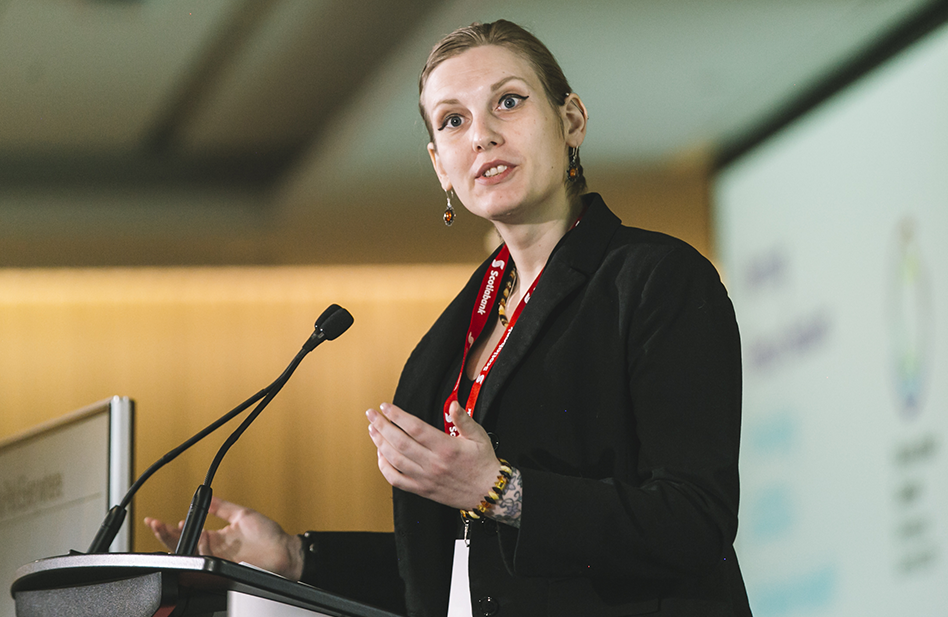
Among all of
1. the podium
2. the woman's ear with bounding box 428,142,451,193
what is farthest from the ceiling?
the podium

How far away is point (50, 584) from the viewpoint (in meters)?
1.04

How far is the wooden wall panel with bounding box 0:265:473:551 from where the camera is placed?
629 centimetres

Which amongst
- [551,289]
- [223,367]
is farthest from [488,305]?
[223,367]

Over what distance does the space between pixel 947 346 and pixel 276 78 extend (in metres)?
3.23

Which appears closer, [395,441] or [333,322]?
[395,441]

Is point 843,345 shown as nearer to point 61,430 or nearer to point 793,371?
point 793,371

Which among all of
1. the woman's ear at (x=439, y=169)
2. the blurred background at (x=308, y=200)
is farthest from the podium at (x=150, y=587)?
the blurred background at (x=308, y=200)

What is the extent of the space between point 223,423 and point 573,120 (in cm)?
78

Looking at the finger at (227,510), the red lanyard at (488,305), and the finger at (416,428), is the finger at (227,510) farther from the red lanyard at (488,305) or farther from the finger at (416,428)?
the finger at (416,428)

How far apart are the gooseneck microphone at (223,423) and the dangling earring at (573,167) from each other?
46cm

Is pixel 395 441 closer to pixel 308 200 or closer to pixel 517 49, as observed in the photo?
pixel 517 49

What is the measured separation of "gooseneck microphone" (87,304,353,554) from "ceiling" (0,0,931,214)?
3018mm

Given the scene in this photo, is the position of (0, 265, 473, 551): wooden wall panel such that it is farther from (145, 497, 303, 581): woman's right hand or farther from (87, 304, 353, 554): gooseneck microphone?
(87, 304, 353, 554): gooseneck microphone

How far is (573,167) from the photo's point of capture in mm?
1620
